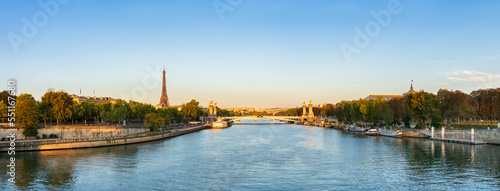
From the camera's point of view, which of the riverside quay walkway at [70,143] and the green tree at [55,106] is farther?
the green tree at [55,106]

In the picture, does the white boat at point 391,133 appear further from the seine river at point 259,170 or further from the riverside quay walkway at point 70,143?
the riverside quay walkway at point 70,143

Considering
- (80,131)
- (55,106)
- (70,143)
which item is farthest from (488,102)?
(55,106)

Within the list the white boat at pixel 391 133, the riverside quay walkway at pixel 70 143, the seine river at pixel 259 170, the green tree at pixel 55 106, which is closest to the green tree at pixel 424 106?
the white boat at pixel 391 133

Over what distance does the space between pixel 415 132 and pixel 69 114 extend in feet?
226

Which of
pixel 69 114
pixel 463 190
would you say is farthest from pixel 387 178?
pixel 69 114

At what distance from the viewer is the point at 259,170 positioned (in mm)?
34781

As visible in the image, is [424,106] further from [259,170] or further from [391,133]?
[259,170]

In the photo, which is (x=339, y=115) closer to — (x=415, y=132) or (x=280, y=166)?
(x=415, y=132)

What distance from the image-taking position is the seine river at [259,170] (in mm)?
28266

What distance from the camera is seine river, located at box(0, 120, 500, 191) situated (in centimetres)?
2827

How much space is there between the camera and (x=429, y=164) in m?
37.6

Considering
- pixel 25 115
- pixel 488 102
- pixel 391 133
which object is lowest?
pixel 391 133

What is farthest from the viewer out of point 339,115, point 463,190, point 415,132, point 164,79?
point 164,79

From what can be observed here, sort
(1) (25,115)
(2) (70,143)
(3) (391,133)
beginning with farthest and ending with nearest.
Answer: (3) (391,133) → (1) (25,115) → (2) (70,143)
